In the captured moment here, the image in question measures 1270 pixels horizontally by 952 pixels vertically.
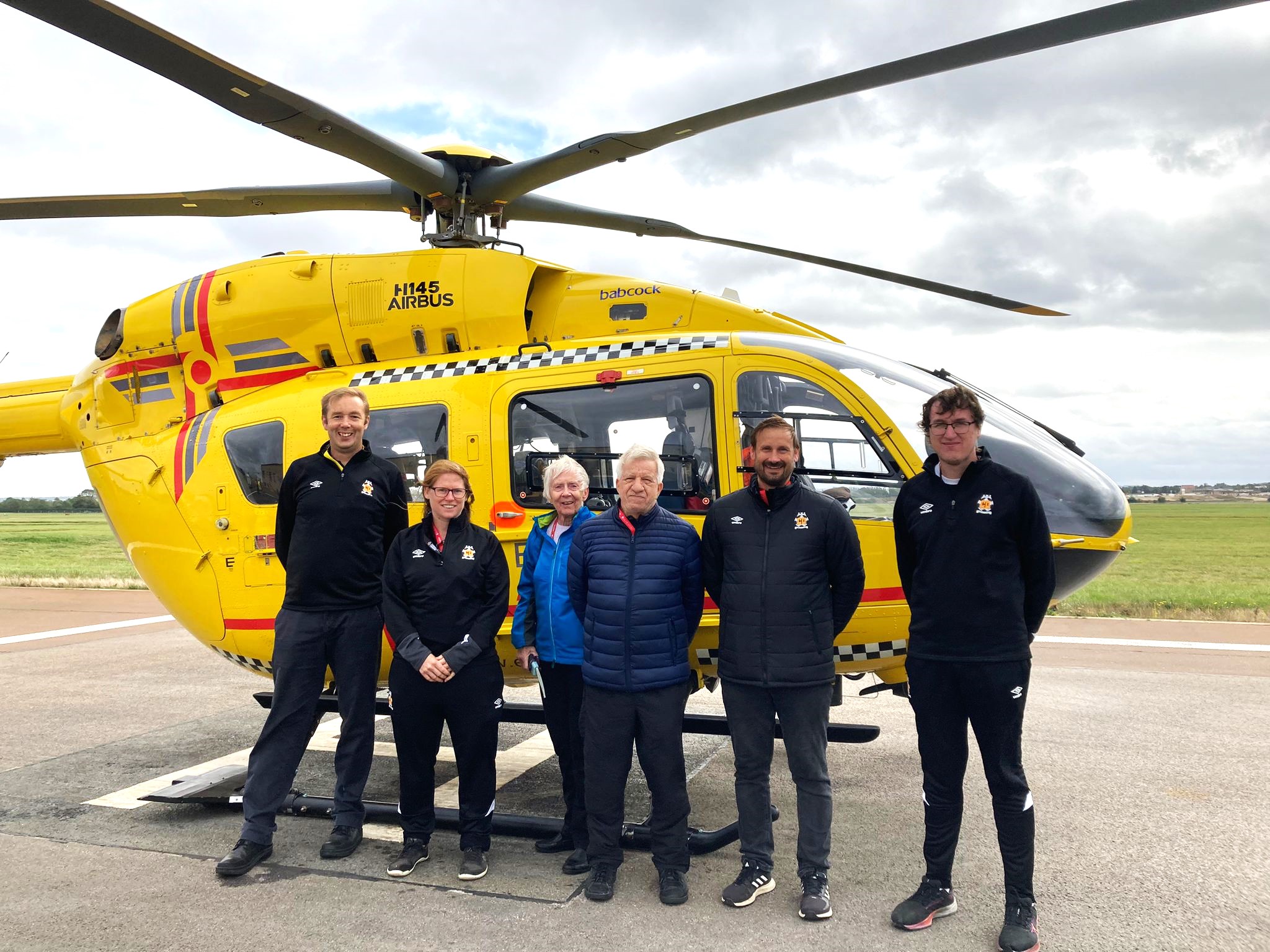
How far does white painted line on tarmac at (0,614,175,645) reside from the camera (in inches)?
492

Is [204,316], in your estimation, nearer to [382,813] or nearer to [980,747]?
[382,813]

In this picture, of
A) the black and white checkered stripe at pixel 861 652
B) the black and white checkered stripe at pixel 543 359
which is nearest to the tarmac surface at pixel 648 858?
the black and white checkered stripe at pixel 861 652

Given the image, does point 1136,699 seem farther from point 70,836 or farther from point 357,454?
point 70,836

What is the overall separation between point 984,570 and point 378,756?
4.68 meters

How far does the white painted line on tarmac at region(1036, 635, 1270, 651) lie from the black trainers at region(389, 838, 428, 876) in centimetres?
951

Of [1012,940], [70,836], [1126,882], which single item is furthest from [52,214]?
[1126,882]

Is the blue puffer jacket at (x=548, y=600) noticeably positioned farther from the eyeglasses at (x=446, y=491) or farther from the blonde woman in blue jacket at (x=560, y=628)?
the eyeglasses at (x=446, y=491)

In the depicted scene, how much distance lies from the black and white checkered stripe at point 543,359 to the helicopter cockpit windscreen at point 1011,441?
Answer: 0.32 m

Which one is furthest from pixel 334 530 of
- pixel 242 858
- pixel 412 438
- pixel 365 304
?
pixel 365 304

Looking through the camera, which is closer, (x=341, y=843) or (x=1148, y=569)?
(x=341, y=843)

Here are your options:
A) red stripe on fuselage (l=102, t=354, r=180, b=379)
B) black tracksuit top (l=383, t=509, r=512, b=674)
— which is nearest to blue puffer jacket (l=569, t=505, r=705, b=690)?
black tracksuit top (l=383, t=509, r=512, b=674)

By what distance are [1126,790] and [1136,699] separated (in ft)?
9.91

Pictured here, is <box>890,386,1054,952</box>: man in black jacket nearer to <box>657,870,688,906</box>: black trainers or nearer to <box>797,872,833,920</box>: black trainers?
<box>797,872,833,920</box>: black trainers

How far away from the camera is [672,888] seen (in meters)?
3.88
